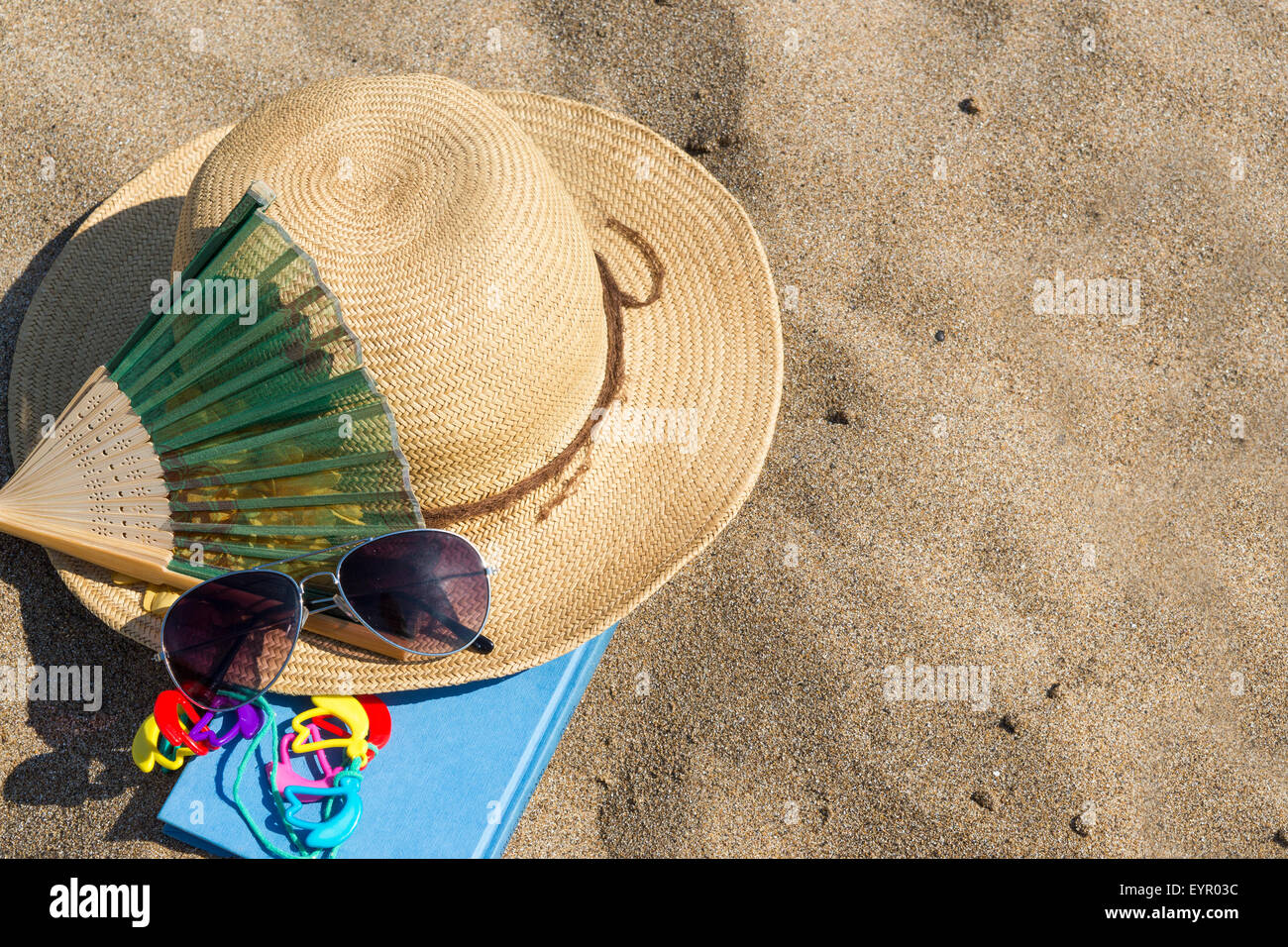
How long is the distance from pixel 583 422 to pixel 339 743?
0.89m

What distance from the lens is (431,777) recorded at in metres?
2.16

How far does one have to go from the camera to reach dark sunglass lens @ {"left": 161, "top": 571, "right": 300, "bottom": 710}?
1.93m

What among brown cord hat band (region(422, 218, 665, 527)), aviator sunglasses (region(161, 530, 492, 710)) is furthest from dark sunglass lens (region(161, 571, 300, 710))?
brown cord hat band (region(422, 218, 665, 527))

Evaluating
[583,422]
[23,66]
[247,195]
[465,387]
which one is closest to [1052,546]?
[583,422]

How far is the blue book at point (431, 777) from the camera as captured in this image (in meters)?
2.07

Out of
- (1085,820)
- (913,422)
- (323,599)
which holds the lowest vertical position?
(1085,820)

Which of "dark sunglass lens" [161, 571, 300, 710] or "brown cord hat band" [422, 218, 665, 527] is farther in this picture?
"brown cord hat band" [422, 218, 665, 527]

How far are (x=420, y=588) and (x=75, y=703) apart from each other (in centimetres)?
110

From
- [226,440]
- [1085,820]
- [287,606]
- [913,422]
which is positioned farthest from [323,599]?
[1085,820]

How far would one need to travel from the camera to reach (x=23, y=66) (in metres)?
3.17

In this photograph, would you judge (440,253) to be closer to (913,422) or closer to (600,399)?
(600,399)

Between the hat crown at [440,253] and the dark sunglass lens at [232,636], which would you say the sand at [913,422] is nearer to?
the dark sunglass lens at [232,636]

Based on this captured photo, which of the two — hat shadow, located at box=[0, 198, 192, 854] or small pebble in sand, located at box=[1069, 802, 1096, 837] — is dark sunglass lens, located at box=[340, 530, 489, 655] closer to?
hat shadow, located at box=[0, 198, 192, 854]

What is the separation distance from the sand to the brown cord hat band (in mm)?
744
